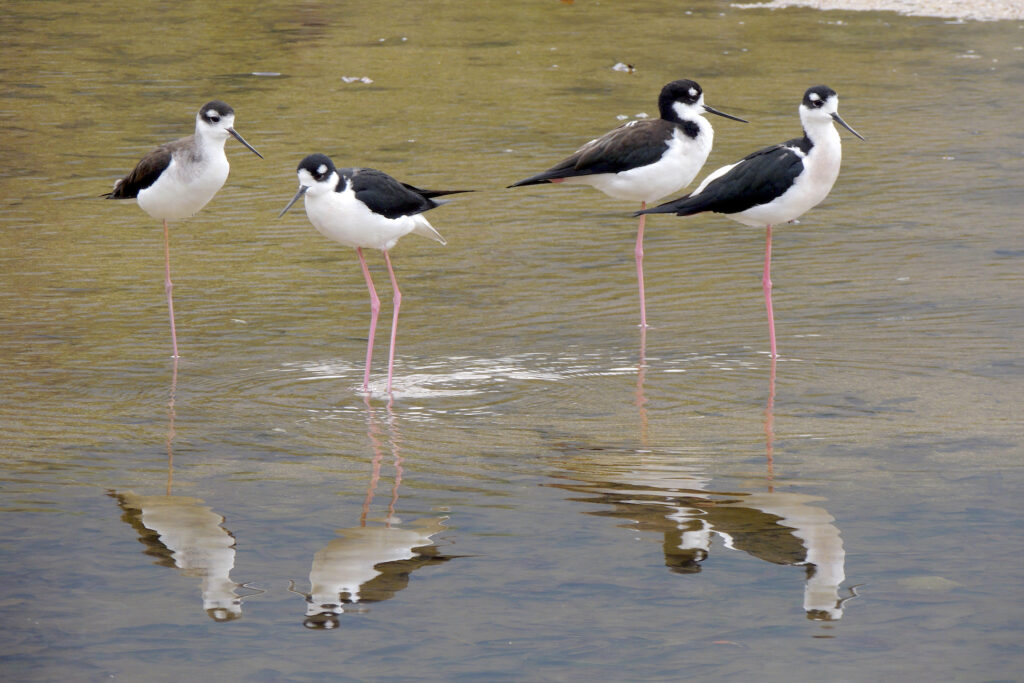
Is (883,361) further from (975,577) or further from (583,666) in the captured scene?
(583,666)

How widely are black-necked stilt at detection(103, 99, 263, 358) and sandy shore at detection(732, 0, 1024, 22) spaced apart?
12.8 meters

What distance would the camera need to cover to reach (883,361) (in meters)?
6.83

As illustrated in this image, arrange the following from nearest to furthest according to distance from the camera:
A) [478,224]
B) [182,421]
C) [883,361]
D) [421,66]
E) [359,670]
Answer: [359,670] → [182,421] → [883,361] → [478,224] → [421,66]

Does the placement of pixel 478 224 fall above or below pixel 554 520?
above

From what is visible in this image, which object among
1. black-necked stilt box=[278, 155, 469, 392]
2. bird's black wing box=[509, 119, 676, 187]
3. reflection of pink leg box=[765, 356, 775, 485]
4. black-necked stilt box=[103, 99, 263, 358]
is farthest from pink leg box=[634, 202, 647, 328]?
black-necked stilt box=[103, 99, 263, 358]

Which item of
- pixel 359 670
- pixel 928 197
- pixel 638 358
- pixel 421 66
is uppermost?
pixel 421 66

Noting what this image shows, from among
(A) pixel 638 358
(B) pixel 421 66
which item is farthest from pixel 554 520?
(B) pixel 421 66

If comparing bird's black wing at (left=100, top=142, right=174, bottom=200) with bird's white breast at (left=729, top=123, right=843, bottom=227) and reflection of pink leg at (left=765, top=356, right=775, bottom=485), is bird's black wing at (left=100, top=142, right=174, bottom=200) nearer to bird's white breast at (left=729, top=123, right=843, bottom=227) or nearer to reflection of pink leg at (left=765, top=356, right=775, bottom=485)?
bird's white breast at (left=729, top=123, right=843, bottom=227)

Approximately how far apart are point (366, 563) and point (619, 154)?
3794 mm

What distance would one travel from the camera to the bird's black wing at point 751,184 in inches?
280

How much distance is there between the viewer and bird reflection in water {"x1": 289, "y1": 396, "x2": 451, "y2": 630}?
438 centimetres

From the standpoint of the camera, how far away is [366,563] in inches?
185

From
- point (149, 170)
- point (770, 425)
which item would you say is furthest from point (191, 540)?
point (149, 170)

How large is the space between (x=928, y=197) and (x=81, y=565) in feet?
23.3
